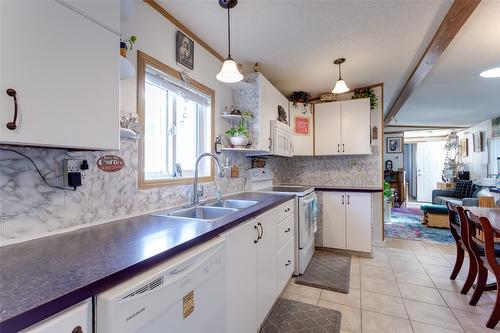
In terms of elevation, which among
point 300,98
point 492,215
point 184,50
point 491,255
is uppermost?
point 300,98

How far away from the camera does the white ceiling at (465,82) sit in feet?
6.74

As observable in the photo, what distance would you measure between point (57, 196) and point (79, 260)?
50cm

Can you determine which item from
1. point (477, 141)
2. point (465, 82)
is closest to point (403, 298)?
point (465, 82)

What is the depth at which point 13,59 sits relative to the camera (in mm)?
804

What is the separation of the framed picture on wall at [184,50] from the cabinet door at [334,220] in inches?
99.4

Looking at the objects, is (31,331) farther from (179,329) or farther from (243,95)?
(243,95)

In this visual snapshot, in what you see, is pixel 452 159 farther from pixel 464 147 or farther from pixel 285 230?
pixel 285 230

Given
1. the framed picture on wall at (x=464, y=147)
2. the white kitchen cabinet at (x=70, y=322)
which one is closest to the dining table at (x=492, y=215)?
the white kitchen cabinet at (x=70, y=322)

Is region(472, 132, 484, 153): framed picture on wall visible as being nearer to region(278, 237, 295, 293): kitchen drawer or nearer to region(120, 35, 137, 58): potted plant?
region(278, 237, 295, 293): kitchen drawer

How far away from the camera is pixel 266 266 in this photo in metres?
1.93

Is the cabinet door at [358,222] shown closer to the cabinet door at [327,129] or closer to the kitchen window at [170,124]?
the cabinet door at [327,129]

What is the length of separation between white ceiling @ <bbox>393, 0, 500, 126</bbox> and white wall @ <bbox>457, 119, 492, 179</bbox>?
10.1 inches

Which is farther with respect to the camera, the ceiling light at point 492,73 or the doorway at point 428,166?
the doorway at point 428,166

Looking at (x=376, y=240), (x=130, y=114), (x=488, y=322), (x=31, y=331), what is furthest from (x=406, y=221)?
(x=31, y=331)
